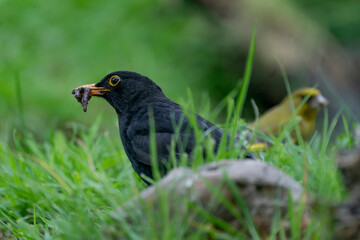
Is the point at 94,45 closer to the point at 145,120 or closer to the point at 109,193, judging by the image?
the point at 145,120

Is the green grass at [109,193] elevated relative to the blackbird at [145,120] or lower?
lower

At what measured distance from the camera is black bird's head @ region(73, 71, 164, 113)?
11.2ft

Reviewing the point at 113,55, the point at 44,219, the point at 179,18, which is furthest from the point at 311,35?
the point at 44,219

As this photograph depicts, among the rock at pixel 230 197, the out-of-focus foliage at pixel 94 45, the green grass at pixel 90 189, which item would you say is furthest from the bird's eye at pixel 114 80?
the out-of-focus foliage at pixel 94 45

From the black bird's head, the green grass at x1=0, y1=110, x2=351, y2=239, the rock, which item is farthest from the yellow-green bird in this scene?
the rock

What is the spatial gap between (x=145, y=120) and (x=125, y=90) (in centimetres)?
31

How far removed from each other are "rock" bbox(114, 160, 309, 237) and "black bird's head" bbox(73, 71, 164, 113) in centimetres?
125

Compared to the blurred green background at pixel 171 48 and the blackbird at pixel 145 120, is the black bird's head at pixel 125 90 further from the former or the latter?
the blurred green background at pixel 171 48

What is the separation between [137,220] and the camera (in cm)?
220

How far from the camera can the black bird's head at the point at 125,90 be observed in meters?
3.41

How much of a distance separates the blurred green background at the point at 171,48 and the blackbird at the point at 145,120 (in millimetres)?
3080

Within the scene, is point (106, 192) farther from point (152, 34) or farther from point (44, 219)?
point (152, 34)

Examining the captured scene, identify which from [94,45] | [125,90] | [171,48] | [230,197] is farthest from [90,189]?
[171,48]

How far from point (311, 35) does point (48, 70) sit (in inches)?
125
